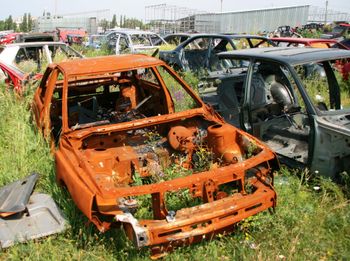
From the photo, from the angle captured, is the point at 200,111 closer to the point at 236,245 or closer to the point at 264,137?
the point at 264,137

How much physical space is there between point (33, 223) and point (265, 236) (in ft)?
7.01

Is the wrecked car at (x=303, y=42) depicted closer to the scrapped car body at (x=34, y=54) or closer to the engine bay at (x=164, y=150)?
the scrapped car body at (x=34, y=54)

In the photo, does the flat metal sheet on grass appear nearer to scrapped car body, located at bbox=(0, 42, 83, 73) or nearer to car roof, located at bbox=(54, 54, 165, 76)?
car roof, located at bbox=(54, 54, 165, 76)

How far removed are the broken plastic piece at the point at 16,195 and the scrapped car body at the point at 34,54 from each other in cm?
484

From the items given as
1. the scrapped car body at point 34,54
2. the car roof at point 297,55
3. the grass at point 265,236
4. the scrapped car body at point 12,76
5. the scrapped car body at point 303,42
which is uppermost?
the scrapped car body at point 303,42

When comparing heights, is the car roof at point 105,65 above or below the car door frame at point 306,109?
above

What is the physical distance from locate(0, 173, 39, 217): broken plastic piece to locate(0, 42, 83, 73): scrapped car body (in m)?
4.84

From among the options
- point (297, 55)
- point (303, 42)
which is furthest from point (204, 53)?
point (297, 55)

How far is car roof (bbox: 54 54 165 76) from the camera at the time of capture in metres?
4.31

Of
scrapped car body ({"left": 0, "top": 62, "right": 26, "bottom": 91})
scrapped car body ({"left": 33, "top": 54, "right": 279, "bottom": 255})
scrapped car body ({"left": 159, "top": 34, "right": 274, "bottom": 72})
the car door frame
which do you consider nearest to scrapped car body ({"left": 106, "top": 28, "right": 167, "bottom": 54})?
scrapped car body ({"left": 159, "top": 34, "right": 274, "bottom": 72})

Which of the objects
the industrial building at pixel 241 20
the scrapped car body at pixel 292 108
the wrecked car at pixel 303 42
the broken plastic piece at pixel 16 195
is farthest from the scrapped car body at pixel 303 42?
the industrial building at pixel 241 20

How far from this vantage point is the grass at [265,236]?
3213mm

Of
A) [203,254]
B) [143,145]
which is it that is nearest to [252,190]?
[203,254]

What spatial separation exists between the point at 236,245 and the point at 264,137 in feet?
7.20
